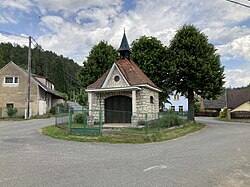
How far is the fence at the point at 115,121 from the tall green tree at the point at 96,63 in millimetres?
8324

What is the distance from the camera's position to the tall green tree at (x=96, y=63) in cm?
2755

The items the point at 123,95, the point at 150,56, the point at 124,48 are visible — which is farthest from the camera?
the point at 150,56

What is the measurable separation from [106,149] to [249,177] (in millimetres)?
5730

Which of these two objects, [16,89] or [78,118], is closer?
[78,118]

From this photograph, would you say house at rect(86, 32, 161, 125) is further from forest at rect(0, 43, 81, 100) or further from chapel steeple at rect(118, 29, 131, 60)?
forest at rect(0, 43, 81, 100)

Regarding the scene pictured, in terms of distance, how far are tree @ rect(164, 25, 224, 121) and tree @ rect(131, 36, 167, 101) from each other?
962 mm

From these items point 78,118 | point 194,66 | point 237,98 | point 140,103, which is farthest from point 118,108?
point 237,98

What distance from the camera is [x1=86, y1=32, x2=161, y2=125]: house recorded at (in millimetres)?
18531

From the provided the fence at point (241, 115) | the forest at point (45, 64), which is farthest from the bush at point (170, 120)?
the forest at point (45, 64)

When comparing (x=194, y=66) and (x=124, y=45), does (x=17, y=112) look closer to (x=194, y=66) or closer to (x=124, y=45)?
(x=124, y=45)

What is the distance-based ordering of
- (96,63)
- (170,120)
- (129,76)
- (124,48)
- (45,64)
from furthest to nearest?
(45,64) < (96,63) < (124,48) < (129,76) < (170,120)

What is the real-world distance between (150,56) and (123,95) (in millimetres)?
8586

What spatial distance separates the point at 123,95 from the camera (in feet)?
63.5

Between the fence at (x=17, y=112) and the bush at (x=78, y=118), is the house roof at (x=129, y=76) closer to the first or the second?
the bush at (x=78, y=118)
